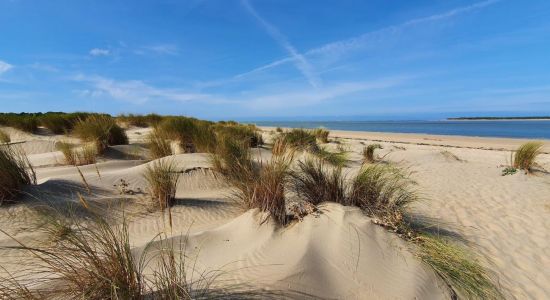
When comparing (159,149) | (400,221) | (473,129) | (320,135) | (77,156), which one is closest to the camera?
(400,221)

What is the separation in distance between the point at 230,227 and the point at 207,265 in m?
0.81

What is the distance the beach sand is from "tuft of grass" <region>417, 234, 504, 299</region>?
12 centimetres

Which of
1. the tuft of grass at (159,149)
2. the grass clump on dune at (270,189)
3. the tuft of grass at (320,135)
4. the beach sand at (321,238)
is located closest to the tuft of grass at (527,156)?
the beach sand at (321,238)

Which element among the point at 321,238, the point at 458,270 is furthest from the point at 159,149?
the point at 458,270

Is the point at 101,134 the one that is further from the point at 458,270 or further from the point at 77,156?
the point at 458,270

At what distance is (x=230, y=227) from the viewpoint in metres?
3.58

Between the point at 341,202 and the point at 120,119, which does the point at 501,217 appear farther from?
the point at 120,119

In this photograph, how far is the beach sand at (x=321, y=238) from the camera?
2609 millimetres

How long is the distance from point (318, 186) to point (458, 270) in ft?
5.57

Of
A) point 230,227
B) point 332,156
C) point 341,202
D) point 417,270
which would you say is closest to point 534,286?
point 417,270

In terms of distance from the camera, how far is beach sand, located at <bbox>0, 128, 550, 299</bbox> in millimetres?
2609

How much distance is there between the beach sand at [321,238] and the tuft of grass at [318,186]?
0.33 metres

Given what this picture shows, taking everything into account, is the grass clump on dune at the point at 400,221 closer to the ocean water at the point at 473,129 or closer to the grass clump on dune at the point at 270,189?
the grass clump on dune at the point at 270,189

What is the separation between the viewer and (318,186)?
13.5ft
